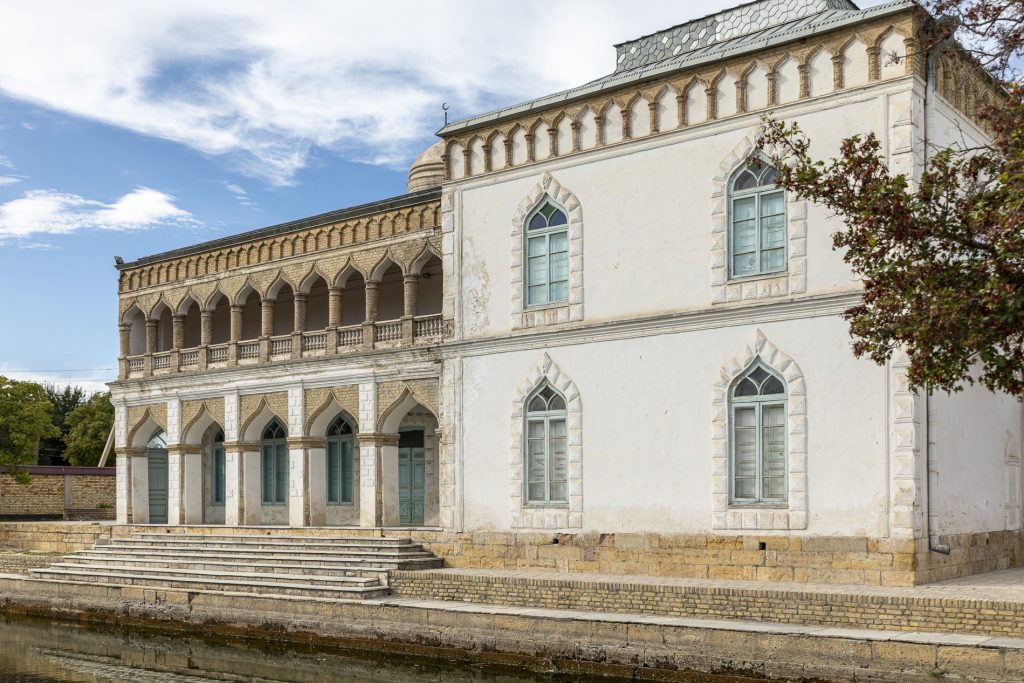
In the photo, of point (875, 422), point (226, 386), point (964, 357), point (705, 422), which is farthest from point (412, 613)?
point (226, 386)

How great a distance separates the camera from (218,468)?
2492cm

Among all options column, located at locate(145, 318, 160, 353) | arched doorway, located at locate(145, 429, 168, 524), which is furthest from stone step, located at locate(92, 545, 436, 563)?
column, located at locate(145, 318, 160, 353)

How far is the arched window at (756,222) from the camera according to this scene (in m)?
15.0

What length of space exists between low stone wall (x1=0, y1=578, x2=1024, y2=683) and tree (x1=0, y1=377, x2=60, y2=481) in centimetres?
1169

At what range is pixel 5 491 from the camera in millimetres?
29922

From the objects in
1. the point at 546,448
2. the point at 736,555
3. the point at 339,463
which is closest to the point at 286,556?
the point at 339,463

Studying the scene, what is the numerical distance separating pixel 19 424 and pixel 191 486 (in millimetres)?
7752

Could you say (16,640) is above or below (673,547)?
below

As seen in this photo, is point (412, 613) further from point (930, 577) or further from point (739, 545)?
point (930, 577)

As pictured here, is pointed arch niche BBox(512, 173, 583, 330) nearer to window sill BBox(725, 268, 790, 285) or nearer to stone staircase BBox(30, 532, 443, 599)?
window sill BBox(725, 268, 790, 285)

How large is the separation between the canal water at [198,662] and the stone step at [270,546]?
2267 millimetres

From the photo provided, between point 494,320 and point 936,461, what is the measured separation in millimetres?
6724

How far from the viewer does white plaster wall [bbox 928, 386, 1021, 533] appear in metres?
14.3

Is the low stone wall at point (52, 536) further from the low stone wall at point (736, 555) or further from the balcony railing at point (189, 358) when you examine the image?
the low stone wall at point (736, 555)
